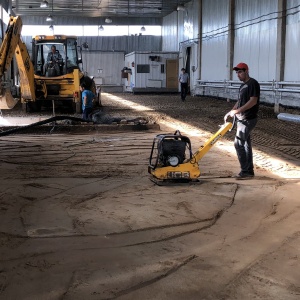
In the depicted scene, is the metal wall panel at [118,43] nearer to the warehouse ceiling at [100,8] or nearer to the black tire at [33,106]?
the warehouse ceiling at [100,8]

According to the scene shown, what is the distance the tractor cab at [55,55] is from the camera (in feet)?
64.2

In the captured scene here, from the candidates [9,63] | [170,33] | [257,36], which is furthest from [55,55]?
[170,33]

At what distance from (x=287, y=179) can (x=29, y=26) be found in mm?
39292

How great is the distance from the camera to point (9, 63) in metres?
13.4

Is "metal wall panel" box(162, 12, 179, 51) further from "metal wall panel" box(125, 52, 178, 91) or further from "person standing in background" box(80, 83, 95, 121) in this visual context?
"person standing in background" box(80, 83, 95, 121)

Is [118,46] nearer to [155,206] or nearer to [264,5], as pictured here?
[264,5]

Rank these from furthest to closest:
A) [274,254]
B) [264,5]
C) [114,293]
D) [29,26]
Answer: [29,26] → [264,5] → [274,254] → [114,293]

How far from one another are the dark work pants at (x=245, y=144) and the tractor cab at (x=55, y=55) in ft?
41.7

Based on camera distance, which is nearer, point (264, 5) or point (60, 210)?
point (60, 210)

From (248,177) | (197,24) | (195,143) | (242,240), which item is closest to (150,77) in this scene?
(197,24)

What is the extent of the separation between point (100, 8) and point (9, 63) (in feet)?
84.9

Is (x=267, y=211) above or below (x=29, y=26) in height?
below

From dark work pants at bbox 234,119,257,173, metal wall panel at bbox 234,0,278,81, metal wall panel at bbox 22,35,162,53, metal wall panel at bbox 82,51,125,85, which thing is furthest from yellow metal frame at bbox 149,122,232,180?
metal wall panel at bbox 22,35,162,53

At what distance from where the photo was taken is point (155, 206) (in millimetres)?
6305
